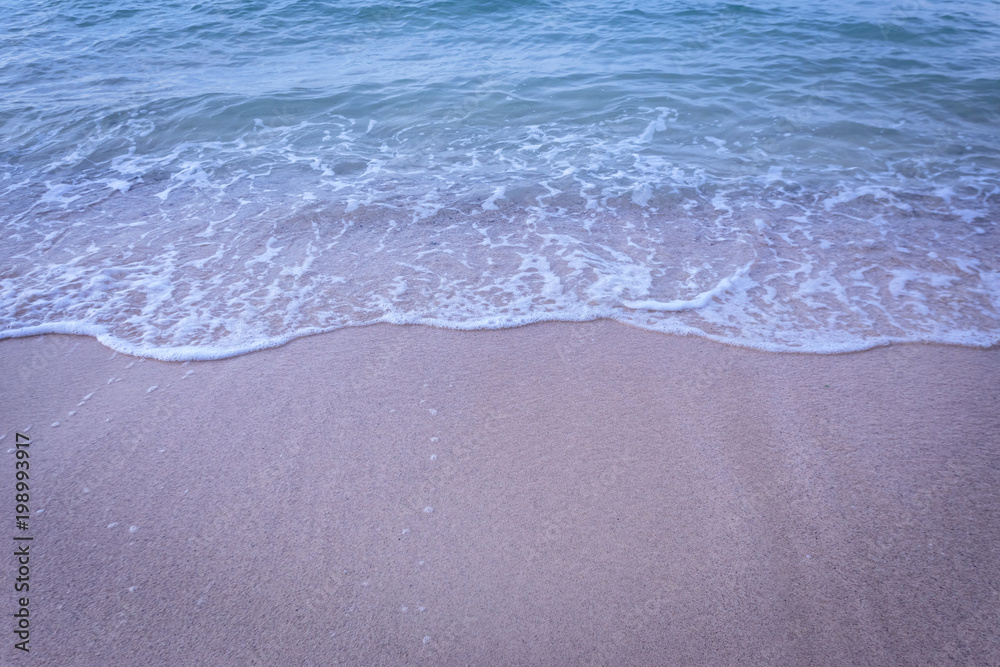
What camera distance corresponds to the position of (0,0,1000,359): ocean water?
3.89 m

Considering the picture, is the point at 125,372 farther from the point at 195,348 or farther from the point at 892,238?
the point at 892,238

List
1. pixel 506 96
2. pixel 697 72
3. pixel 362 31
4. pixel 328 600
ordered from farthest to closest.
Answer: pixel 362 31
pixel 697 72
pixel 506 96
pixel 328 600

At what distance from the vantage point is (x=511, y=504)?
2.58m

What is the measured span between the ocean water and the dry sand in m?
0.40

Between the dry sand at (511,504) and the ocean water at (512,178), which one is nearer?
the dry sand at (511,504)

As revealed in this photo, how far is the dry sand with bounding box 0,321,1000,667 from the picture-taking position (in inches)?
83.3

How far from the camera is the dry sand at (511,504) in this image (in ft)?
6.94

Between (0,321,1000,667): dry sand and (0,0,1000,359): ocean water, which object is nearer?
(0,321,1000,667): dry sand

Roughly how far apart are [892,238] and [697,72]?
16.7 feet

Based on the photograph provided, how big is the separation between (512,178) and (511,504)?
394 centimetres

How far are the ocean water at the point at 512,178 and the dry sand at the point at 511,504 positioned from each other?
405 millimetres

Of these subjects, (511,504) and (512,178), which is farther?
(512,178)

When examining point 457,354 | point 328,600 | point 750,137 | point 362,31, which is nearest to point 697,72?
point 750,137

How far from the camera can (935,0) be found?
1137 cm
